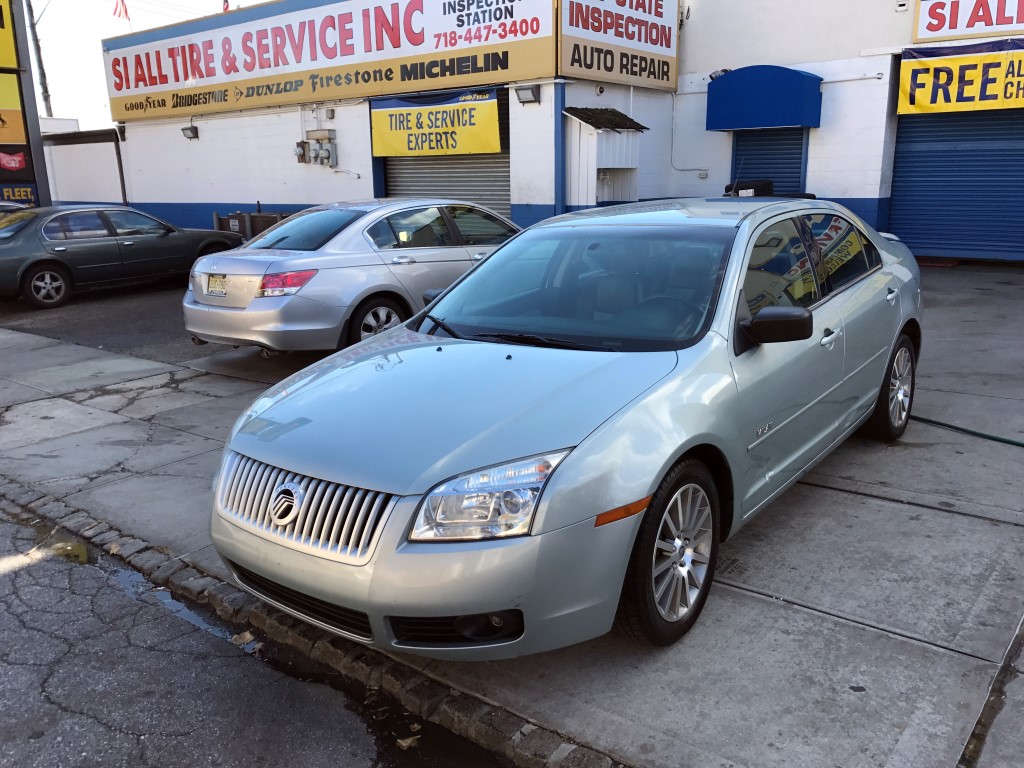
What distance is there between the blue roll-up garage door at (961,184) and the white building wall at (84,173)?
18.4 meters

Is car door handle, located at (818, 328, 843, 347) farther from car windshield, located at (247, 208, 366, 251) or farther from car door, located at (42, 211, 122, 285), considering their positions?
car door, located at (42, 211, 122, 285)

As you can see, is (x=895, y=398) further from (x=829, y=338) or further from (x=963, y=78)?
(x=963, y=78)

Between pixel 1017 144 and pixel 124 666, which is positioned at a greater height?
pixel 1017 144

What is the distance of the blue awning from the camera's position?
12.9m

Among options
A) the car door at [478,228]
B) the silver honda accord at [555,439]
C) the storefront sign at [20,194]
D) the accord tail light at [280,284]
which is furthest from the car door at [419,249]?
the storefront sign at [20,194]

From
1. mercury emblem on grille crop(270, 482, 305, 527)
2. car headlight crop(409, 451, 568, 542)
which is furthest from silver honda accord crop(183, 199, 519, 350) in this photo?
car headlight crop(409, 451, 568, 542)

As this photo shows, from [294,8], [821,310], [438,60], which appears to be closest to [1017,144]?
[438,60]

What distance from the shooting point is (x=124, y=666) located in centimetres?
342

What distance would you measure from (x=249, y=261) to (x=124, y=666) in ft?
15.3

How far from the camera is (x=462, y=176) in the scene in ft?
49.5

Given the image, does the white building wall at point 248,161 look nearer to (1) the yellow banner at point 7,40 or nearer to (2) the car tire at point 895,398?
(1) the yellow banner at point 7,40

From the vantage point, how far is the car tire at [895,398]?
5.21m

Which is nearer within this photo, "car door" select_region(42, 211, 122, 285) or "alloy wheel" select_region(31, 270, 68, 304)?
"alloy wheel" select_region(31, 270, 68, 304)

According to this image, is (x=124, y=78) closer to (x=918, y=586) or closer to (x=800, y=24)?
(x=800, y=24)
